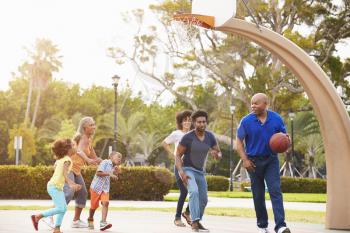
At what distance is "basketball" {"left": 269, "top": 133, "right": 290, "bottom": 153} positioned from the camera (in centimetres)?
965

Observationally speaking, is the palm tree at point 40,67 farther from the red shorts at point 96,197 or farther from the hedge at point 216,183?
the red shorts at point 96,197

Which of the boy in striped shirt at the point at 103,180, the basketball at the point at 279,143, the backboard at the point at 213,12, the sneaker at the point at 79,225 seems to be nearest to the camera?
the basketball at the point at 279,143

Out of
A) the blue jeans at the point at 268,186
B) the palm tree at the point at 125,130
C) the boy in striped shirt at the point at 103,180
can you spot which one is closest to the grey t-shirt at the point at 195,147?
the blue jeans at the point at 268,186

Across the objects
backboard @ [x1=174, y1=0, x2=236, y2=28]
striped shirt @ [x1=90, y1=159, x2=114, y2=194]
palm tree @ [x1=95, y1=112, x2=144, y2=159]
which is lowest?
striped shirt @ [x1=90, y1=159, x2=114, y2=194]

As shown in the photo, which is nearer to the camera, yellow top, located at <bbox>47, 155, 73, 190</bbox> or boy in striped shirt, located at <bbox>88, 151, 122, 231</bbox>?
yellow top, located at <bbox>47, 155, 73, 190</bbox>

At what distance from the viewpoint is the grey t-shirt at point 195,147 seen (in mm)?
10859

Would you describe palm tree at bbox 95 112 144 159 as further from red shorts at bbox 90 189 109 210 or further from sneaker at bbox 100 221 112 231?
sneaker at bbox 100 221 112 231

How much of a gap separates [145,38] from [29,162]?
2743 cm

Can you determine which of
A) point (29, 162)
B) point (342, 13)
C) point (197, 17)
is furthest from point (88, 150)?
point (29, 162)

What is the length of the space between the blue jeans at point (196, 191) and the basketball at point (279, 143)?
4.93ft

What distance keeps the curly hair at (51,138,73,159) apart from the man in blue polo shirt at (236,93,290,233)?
2.21m

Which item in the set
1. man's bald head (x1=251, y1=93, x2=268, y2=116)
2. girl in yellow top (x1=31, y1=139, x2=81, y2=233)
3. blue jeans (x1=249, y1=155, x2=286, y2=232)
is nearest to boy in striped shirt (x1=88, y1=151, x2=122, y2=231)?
girl in yellow top (x1=31, y1=139, x2=81, y2=233)

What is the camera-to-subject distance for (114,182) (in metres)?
25.0

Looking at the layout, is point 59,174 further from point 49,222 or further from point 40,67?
point 40,67
